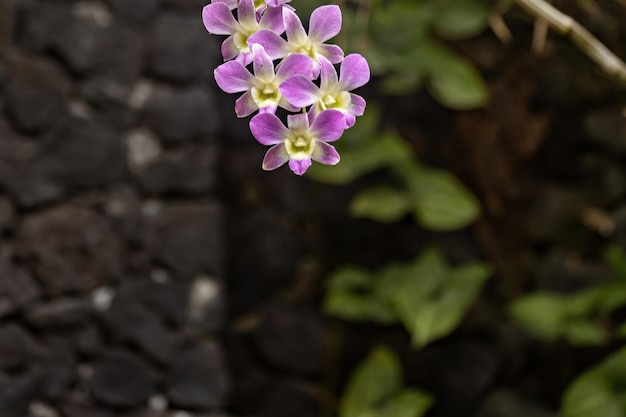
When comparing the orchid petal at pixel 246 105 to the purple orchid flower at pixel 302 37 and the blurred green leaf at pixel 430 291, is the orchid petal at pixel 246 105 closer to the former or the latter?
the purple orchid flower at pixel 302 37

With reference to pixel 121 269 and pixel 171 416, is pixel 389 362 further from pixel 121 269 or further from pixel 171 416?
pixel 121 269

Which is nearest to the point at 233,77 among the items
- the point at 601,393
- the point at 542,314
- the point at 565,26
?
the point at 565,26

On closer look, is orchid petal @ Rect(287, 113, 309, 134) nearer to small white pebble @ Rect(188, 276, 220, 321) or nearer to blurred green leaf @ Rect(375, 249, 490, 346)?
blurred green leaf @ Rect(375, 249, 490, 346)

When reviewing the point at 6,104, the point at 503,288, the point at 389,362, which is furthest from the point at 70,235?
the point at 503,288

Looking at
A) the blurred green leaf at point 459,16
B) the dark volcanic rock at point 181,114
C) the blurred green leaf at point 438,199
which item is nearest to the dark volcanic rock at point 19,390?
the dark volcanic rock at point 181,114

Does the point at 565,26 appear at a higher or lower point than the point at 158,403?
higher

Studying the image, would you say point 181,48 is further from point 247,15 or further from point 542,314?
point 247,15
